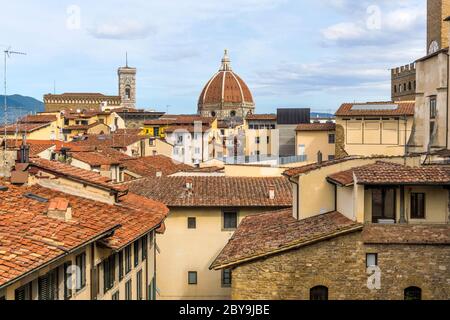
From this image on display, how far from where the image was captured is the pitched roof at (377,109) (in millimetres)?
46906

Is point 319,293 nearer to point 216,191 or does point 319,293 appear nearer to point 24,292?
point 24,292

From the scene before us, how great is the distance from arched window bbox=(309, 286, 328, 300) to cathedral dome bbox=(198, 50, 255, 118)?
119 m

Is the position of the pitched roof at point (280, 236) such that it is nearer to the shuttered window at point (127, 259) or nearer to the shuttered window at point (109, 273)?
the shuttered window at point (127, 259)

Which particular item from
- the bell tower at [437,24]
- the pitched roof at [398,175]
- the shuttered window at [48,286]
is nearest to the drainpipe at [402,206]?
the pitched roof at [398,175]

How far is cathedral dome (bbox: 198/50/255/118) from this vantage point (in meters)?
135

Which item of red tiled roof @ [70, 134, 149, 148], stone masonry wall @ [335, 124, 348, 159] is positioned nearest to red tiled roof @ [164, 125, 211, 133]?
red tiled roof @ [70, 134, 149, 148]

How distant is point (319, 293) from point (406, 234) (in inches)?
99.2

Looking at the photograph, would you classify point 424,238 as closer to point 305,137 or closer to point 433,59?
point 433,59

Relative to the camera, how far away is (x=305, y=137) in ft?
180

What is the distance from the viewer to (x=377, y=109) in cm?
4794

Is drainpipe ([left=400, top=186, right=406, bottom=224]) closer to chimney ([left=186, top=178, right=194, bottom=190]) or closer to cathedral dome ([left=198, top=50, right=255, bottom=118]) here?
chimney ([left=186, top=178, right=194, bottom=190])

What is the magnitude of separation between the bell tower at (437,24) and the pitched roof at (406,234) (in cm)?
5240

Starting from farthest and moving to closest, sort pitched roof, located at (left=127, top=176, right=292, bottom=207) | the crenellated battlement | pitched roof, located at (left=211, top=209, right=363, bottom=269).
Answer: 1. the crenellated battlement
2. pitched roof, located at (left=127, top=176, right=292, bottom=207)
3. pitched roof, located at (left=211, top=209, right=363, bottom=269)

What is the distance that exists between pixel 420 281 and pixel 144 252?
7.93m
